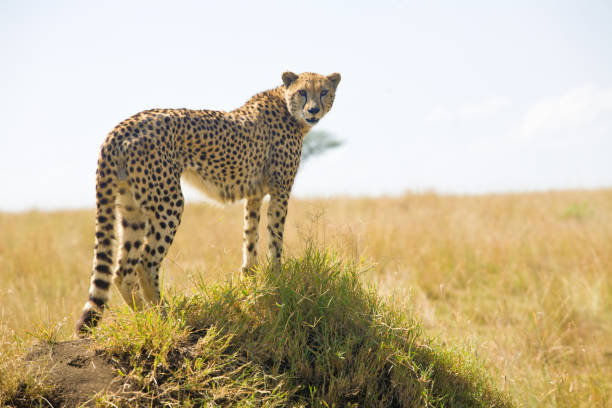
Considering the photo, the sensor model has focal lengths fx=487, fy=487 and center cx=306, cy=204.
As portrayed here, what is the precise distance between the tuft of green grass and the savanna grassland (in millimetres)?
195

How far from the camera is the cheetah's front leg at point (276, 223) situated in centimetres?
356

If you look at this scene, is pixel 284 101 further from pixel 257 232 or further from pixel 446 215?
pixel 446 215

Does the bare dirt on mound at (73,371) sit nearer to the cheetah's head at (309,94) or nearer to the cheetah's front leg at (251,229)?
the cheetah's front leg at (251,229)

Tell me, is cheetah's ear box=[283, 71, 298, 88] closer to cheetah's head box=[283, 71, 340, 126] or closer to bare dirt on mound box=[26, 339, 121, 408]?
cheetah's head box=[283, 71, 340, 126]

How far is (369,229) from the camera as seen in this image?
6785 mm

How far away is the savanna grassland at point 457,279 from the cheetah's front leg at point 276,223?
104 mm

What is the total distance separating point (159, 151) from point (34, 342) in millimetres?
1293

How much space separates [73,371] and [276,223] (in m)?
1.63

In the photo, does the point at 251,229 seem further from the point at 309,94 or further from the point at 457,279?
the point at 457,279

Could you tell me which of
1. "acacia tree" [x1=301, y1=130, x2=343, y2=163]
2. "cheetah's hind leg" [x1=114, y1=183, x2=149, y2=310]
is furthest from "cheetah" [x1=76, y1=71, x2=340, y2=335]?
"acacia tree" [x1=301, y1=130, x2=343, y2=163]

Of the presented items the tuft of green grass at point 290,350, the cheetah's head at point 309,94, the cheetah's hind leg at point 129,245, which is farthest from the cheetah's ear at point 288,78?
the cheetah's hind leg at point 129,245

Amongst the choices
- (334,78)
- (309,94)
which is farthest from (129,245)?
(334,78)

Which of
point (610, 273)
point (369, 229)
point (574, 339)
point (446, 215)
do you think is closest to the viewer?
point (574, 339)

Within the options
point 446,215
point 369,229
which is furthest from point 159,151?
point 446,215
